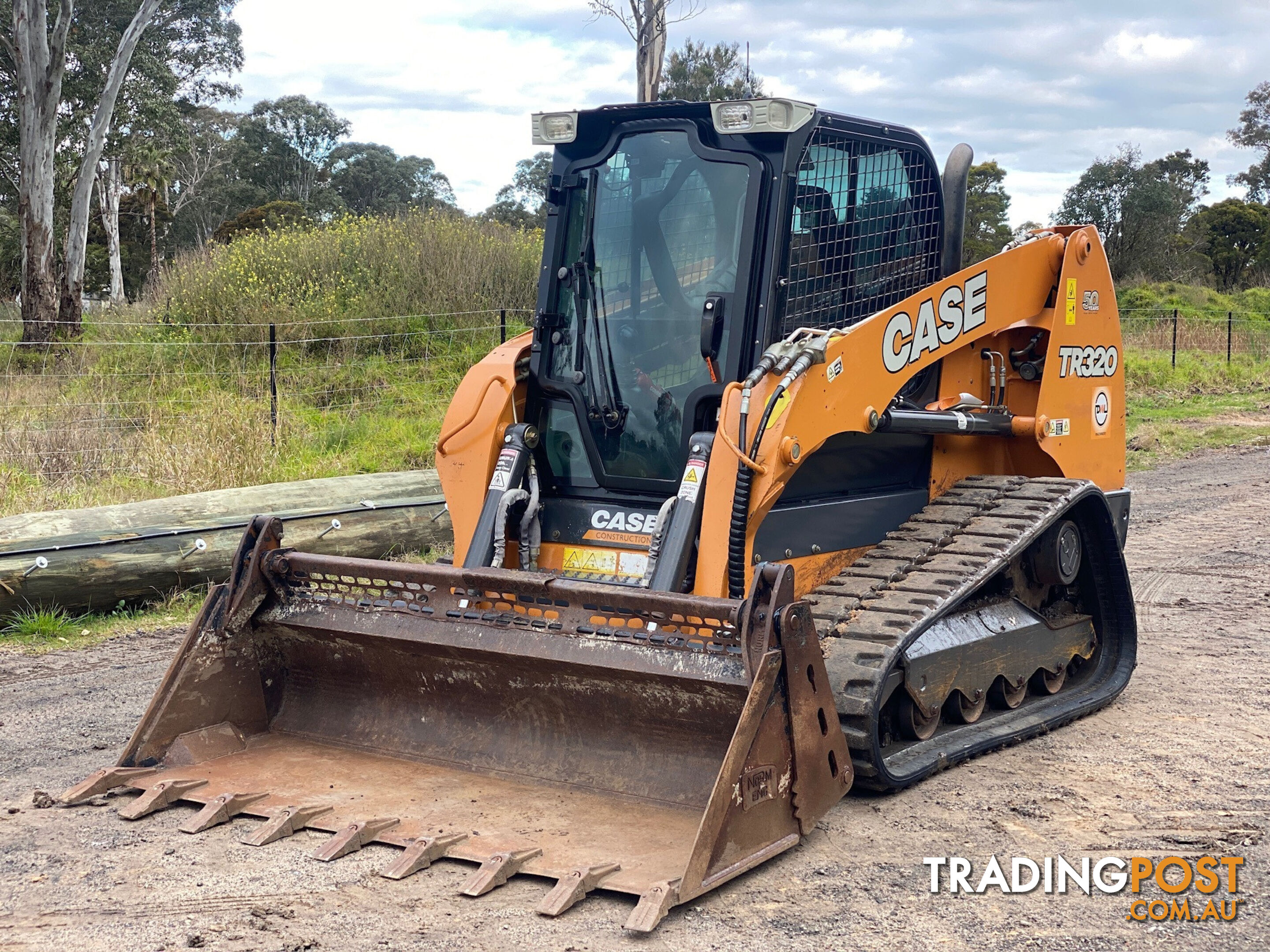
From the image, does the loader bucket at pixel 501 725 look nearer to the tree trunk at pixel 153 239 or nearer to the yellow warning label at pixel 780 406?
the yellow warning label at pixel 780 406

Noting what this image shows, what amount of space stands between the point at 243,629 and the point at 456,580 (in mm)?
964

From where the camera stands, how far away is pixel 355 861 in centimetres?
370

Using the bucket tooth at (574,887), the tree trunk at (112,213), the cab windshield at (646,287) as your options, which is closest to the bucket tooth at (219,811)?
the bucket tooth at (574,887)

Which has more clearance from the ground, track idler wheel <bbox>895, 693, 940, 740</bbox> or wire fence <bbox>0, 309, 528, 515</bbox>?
wire fence <bbox>0, 309, 528, 515</bbox>

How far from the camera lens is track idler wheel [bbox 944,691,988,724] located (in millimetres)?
4984

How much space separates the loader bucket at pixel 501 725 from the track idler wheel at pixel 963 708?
1.15m

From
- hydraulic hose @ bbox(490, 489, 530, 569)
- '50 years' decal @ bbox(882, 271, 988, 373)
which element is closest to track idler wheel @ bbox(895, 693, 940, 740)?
'50 years' decal @ bbox(882, 271, 988, 373)

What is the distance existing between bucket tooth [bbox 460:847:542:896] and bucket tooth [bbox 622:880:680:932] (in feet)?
1.30

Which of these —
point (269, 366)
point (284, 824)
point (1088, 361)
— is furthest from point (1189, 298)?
point (284, 824)

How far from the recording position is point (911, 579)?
4.75 m

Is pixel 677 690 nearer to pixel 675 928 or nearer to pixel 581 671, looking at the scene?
pixel 581 671

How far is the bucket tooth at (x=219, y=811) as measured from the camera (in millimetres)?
3949

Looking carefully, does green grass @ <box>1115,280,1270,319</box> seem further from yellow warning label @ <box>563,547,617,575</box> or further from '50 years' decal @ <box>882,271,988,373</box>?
yellow warning label @ <box>563,547,617,575</box>

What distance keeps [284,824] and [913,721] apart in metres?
2.28
